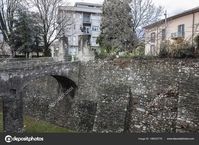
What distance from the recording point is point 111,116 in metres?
16.5

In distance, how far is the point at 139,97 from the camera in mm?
15938

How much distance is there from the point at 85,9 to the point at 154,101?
33803mm

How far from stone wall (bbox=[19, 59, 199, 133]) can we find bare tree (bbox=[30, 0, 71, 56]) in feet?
47.2

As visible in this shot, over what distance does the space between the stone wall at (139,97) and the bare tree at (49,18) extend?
1440 cm

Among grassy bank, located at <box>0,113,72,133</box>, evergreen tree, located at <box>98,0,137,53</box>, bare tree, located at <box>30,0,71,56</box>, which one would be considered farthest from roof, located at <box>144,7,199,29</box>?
grassy bank, located at <box>0,113,72,133</box>

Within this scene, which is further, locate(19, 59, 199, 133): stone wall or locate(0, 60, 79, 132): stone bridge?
locate(0, 60, 79, 132): stone bridge

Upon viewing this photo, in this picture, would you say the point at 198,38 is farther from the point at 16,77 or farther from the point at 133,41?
the point at 133,41

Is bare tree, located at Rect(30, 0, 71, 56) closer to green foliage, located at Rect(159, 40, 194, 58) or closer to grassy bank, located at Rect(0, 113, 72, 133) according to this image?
grassy bank, located at Rect(0, 113, 72, 133)

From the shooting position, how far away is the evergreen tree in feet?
90.7

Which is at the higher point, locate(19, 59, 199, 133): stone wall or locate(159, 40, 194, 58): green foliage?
locate(159, 40, 194, 58): green foliage

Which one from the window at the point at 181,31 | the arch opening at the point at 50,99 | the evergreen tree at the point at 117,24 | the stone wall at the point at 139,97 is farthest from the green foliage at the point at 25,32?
the window at the point at 181,31

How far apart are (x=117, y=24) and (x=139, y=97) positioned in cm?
1457

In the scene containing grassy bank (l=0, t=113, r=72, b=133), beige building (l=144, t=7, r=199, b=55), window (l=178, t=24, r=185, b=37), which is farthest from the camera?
window (l=178, t=24, r=185, b=37)

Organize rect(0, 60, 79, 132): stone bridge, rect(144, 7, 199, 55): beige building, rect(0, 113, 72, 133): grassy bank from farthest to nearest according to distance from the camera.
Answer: rect(144, 7, 199, 55): beige building, rect(0, 113, 72, 133): grassy bank, rect(0, 60, 79, 132): stone bridge
